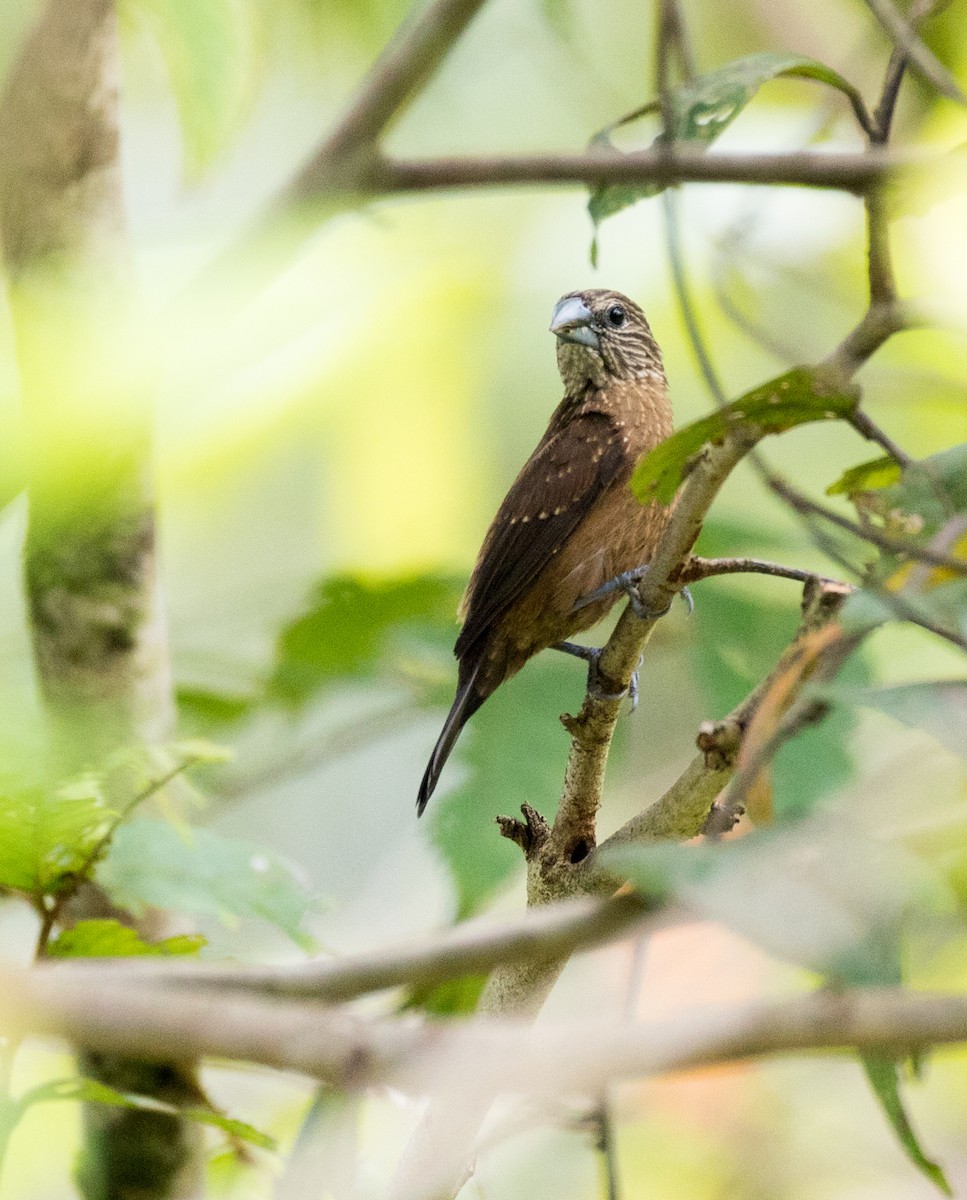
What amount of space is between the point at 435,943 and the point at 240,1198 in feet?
6.73

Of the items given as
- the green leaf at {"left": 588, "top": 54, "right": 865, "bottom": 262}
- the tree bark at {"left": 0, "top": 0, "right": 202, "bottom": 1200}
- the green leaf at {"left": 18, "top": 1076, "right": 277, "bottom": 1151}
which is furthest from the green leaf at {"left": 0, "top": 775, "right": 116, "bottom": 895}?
the green leaf at {"left": 588, "top": 54, "right": 865, "bottom": 262}

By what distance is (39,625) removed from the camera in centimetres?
279

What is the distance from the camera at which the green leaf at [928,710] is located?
1.19 meters

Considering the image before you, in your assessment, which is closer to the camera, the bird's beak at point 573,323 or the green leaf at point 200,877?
the green leaf at point 200,877

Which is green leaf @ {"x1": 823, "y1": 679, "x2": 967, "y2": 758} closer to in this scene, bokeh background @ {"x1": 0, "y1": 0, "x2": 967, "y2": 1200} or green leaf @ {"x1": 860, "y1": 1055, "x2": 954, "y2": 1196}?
green leaf @ {"x1": 860, "y1": 1055, "x2": 954, "y2": 1196}

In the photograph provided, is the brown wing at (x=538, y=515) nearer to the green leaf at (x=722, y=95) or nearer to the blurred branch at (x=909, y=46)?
the green leaf at (x=722, y=95)

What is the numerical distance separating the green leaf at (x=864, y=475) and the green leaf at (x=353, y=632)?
5.06 feet

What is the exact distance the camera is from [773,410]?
4.51 feet

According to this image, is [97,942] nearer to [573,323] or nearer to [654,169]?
[654,169]

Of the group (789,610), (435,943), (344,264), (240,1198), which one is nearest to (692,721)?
(789,610)

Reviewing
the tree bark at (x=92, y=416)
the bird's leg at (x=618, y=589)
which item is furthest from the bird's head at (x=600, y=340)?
the tree bark at (x=92, y=416)

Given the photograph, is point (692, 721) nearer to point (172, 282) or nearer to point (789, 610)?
point (789, 610)

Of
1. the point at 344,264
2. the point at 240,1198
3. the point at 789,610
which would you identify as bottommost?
the point at 240,1198

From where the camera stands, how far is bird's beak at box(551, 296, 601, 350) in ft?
11.4
